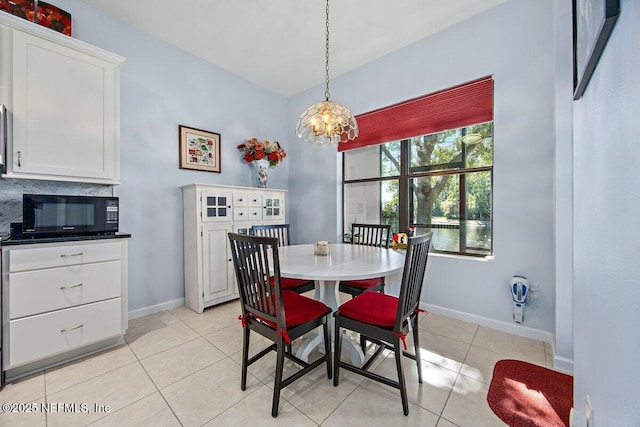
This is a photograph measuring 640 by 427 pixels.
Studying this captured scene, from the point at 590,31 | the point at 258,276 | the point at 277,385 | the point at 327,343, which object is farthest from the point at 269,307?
the point at 590,31

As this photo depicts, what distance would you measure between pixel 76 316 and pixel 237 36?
9.94 ft

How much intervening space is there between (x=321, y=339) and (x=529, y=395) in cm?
135

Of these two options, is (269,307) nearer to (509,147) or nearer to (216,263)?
(216,263)

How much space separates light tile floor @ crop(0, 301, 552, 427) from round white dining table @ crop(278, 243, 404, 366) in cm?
19

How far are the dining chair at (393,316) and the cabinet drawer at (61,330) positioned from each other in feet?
6.11

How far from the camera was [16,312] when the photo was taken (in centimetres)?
168

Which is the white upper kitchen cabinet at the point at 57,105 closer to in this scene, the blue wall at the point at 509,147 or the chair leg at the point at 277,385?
the chair leg at the point at 277,385

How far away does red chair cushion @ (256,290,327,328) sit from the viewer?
150 centimetres

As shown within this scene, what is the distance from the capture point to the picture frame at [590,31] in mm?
606

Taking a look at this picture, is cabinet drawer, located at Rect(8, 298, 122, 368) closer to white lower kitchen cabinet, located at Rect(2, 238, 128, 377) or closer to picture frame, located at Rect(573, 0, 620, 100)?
white lower kitchen cabinet, located at Rect(2, 238, 128, 377)

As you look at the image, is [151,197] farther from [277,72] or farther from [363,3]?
[363,3]

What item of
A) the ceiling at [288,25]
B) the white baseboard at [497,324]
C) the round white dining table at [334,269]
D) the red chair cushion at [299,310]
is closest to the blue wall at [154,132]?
the ceiling at [288,25]

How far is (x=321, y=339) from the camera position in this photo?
1.98m

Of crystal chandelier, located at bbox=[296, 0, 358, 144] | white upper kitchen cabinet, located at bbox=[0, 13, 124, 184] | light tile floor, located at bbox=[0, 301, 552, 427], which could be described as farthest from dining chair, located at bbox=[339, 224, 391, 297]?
white upper kitchen cabinet, located at bbox=[0, 13, 124, 184]
